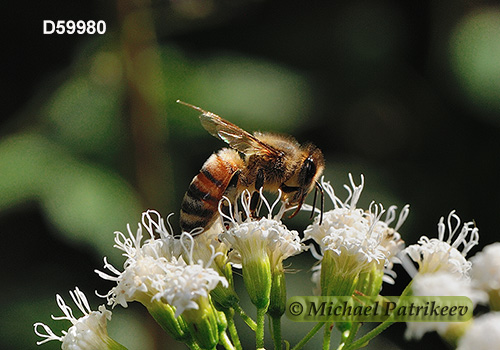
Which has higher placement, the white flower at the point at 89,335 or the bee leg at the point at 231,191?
the bee leg at the point at 231,191

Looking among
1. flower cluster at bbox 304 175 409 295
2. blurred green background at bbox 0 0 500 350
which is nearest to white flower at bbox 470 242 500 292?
flower cluster at bbox 304 175 409 295

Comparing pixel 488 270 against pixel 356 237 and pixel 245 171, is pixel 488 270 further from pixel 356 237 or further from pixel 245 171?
pixel 245 171

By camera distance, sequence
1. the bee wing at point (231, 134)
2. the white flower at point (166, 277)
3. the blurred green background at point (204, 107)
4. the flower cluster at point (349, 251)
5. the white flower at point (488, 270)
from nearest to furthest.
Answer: the white flower at point (488, 270)
the white flower at point (166, 277)
the flower cluster at point (349, 251)
the bee wing at point (231, 134)
the blurred green background at point (204, 107)

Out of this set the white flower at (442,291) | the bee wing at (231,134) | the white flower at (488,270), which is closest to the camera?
the white flower at (442,291)

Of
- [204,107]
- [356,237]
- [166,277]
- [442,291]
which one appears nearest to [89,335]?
[166,277]

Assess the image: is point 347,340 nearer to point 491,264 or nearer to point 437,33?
point 491,264

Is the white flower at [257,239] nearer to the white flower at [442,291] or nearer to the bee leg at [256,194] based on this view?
the bee leg at [256,194]

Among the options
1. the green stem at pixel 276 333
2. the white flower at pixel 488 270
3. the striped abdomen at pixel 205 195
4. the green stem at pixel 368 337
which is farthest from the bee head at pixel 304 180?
the white flower at pixel 488 270
